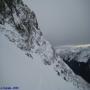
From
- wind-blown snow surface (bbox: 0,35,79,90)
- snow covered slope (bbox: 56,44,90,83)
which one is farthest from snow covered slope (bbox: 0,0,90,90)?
snow covered slope (bbox: 56,44,90,83)

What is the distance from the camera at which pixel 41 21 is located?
183 cm

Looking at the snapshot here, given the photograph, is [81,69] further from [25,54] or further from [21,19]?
[21,19]

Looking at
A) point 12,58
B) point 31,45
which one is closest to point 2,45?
point 12,58

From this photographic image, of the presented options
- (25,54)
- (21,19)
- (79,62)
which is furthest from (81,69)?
(21,19)

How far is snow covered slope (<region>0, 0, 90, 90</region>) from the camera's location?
1.73m

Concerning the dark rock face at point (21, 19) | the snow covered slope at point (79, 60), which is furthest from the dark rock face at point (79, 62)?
the dark rock face at point (21, 19)

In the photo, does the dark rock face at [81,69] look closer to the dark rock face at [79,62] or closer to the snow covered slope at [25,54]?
the dark rock face at [79,62]

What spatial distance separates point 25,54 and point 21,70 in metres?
0.17

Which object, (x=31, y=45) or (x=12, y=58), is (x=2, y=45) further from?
(x=31, y=45)

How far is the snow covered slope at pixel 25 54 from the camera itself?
173cm

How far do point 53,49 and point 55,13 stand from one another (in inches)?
16.1

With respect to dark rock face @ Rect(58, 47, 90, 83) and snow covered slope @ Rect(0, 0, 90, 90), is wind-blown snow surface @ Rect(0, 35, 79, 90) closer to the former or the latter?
snow covered slope @ Rect(0, 0, 90, 90)

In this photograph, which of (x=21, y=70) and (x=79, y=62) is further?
(x=79, y=62)

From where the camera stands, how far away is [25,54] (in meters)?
1.76
